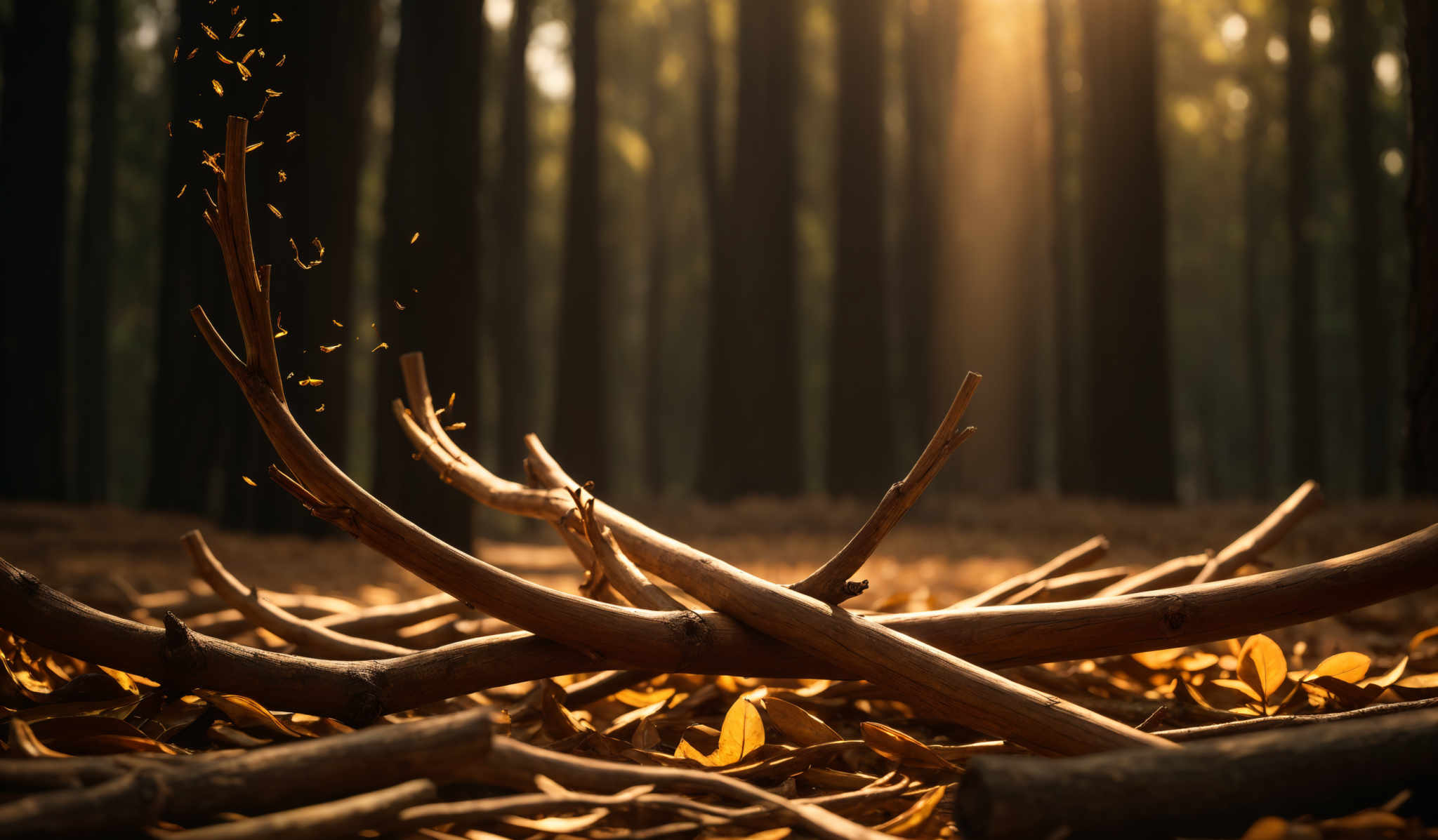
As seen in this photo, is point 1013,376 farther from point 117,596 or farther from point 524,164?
point 117,596

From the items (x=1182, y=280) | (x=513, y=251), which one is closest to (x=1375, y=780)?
(x=513, y=251)

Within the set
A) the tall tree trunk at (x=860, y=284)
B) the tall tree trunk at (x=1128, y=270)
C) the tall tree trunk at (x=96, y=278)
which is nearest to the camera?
the tall tree trunk at (x=1128, y=270)

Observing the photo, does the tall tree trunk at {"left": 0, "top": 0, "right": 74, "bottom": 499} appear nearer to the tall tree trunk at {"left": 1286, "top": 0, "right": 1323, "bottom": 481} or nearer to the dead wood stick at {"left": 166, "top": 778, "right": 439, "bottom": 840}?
→ the dead wood stick at {"left": 166, "top": 778, "right": 439, "bottom": 840}

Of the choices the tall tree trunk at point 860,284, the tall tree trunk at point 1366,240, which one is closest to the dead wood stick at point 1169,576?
the tall tree trunk at point 860,284

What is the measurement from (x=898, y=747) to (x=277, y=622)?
5.26ft

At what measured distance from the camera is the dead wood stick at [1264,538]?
2.60 metres

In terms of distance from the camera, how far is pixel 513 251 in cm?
1680

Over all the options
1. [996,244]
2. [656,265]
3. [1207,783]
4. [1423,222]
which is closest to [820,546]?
[1423,222]

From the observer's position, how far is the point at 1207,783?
4.38ft

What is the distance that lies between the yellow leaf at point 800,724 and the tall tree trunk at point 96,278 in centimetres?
1754

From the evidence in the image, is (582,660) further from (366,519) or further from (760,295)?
(760,295)

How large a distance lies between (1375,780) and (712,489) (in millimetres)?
11608

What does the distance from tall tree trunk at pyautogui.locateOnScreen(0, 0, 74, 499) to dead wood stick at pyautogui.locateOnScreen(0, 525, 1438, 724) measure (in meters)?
11.4

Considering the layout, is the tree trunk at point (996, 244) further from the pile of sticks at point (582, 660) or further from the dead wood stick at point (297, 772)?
the dead wood stick at point (297, 772)
